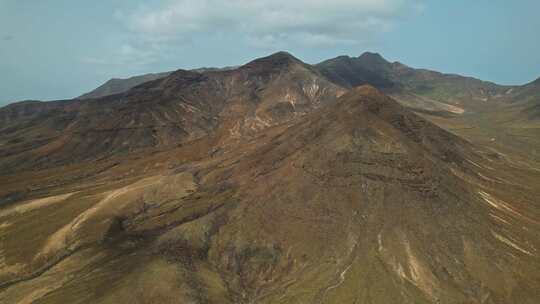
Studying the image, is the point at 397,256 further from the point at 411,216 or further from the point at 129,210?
the point at 129,210

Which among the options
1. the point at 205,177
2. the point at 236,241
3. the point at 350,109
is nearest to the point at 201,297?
the point at 236,241

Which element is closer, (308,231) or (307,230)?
(308,231)

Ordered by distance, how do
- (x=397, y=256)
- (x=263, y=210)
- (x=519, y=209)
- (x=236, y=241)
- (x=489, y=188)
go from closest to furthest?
(x=397, y=256) < (x=236, y=241) < (x=263, y=210) < (x=519, y=209) < (x=489, y=188)

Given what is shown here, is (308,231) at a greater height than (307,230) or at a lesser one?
lesser

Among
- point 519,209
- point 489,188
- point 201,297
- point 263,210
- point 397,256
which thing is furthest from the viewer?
point 489,188

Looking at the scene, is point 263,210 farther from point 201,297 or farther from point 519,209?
point 519,209

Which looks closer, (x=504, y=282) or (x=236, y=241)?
(x=504, y=282)

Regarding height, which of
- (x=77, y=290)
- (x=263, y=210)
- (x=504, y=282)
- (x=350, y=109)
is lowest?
(x=504, y=282)

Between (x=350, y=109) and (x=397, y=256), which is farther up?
(x=350, y=109)
